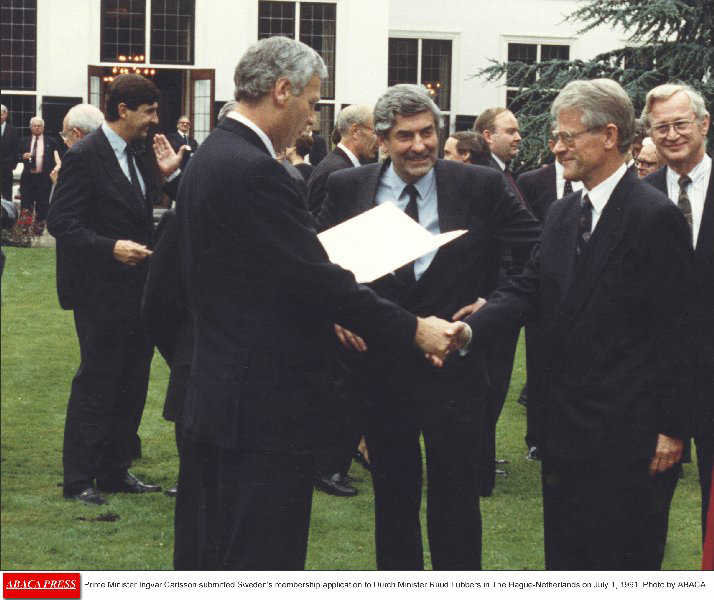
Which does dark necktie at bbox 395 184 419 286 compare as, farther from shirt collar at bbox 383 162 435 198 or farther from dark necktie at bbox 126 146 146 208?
dark necktie at bbox 126 146 146 208

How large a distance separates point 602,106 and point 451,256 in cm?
81

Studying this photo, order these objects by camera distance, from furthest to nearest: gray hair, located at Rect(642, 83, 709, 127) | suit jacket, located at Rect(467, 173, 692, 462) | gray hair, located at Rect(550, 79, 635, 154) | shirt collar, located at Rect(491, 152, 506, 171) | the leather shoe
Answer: shirt collar, located at Rect(491, 152, 506, 171), the leather shoe, gray hair, located at Rect(642, 83, 709, 127), gray hair, located at Rect(550, 79, 635, 154), suit jacket, located at Rect(467, 173, 692, 462)

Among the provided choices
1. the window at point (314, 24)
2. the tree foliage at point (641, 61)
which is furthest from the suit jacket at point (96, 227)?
the window at point (314, 24)

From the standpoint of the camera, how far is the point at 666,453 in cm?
362

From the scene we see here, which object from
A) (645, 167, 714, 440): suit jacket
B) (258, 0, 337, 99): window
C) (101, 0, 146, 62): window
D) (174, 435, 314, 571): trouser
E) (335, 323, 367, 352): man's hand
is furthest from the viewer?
(258, 0, 337, 99): window

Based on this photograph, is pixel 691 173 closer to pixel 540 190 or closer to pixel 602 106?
pixel 602 106

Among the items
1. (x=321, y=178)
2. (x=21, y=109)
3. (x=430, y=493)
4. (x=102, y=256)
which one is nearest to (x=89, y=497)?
(x=102, y=256)

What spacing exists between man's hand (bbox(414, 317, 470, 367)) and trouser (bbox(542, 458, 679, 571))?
1.62 feet

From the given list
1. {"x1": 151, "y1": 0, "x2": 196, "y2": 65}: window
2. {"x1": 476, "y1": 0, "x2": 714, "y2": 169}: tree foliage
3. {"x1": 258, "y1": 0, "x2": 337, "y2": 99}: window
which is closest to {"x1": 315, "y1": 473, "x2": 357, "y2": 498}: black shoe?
{"x1": 476, "y1": 0, "x2": 714, "y2": 169}: tree foliage

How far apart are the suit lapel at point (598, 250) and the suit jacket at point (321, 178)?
7.61 ft

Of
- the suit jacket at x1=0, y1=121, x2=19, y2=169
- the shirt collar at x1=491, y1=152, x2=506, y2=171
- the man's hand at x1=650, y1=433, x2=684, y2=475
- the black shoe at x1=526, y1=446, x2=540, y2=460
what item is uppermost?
the shirt collar at x1=491, y1=152, x2=506, y2=171

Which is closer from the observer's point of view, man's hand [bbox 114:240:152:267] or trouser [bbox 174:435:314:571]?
trouser [bbox 174:435:314:571]

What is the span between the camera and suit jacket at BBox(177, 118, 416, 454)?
330cm

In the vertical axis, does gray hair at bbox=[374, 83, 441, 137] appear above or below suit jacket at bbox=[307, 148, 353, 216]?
above
